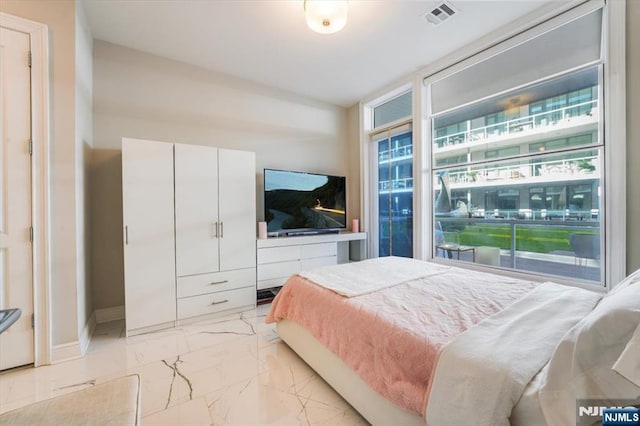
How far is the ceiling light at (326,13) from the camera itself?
1.95m

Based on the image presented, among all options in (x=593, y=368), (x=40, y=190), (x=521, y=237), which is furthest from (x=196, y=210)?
(x=521, y=237)

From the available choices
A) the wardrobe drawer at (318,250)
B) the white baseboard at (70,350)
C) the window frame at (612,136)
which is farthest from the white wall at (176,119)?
the window frame at (612,136)

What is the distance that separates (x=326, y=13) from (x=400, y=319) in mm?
2197

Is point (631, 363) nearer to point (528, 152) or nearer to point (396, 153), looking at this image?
point (528, 152)

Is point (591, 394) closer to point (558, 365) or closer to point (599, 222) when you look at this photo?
point (558, 365)

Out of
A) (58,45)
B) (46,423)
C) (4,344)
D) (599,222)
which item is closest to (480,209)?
(599,222)

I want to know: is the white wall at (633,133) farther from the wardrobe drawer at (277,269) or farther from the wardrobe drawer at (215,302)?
the wardrobe drawer at (215,302)

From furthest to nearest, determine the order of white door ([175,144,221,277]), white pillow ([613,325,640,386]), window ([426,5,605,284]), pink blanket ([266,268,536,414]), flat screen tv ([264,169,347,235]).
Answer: flat screen tv ([264,169,347,235]) → white door ([175,144,221,277]) → window ([426,5,605,284]) → pink blanket ([266,268,536,414]) → white pillow ([613,325,640,386])

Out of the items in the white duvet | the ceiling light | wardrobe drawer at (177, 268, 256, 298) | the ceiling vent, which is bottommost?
wardrobe drawer at (177, 268, 256, 298)

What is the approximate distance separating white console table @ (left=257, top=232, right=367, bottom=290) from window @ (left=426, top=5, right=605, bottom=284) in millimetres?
1536

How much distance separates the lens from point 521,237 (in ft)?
8.86

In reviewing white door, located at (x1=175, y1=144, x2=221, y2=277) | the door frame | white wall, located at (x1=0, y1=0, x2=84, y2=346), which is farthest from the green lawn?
the door frame

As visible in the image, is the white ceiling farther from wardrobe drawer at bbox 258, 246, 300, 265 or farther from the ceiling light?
wardrobe drawer at bbox 258, 246, 300, 265

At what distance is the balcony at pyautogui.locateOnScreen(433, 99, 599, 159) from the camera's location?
7.51 feet
